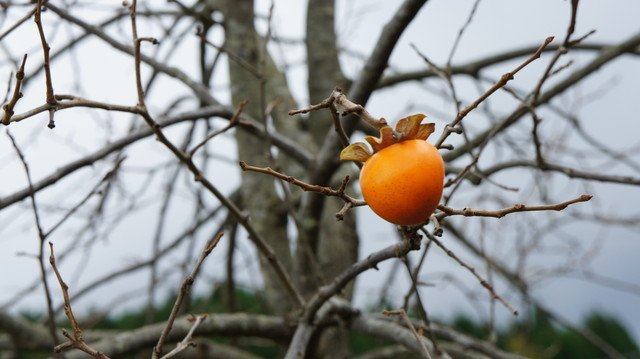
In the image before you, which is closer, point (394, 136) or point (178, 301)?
point (394, 136)

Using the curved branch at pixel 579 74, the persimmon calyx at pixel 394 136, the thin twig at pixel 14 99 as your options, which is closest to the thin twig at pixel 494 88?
the persimmon calyx at pixel 394 136

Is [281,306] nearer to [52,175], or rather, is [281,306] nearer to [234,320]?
[234,320]

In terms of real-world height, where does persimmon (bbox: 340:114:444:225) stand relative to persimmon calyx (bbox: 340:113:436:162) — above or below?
below

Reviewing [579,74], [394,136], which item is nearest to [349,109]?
[394,136]

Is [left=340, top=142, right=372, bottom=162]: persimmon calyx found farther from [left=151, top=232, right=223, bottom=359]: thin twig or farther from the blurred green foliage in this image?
the blurred green foliage

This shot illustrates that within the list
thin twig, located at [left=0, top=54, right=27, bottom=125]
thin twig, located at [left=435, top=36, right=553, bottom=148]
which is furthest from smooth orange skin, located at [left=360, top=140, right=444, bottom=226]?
thin twig, located at [left=0, top=54, right=27, bottom=125]

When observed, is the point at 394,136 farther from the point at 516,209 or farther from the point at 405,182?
the point at 516,209

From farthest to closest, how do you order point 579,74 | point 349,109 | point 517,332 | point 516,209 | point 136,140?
point 517,332
point 579,74
point 136,140
point 516,209
point 349,109
